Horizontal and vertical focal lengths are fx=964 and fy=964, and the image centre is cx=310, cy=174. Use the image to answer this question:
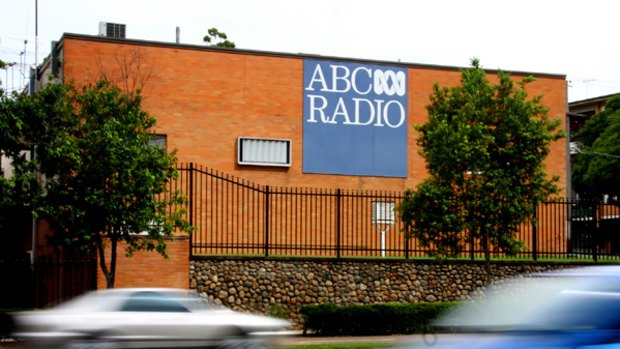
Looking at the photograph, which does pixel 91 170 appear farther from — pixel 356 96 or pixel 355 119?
pixel 356 96

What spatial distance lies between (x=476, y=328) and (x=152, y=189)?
13770 millimetres

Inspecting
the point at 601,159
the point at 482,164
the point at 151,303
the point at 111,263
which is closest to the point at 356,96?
the point at 482,164

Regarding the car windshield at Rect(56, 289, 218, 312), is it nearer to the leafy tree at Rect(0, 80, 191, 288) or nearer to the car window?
the car window

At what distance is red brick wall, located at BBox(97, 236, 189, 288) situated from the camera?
23.7 meters

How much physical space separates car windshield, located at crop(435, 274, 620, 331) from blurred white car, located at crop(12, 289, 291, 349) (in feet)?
18.0

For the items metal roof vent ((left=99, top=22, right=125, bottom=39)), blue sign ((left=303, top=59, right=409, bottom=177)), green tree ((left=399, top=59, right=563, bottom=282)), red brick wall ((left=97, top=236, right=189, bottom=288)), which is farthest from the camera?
metal roof vent ((left=99, top=22, right=125, bottom=39))

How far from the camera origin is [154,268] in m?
23.9

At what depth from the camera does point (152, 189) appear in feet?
73.2

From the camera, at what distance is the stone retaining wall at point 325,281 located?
24.4 metres

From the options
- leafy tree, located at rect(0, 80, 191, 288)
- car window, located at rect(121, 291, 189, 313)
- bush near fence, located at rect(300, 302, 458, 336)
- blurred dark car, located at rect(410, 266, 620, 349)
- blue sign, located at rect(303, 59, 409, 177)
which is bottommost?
bush near fence, located at rect(300, 302, 458, 336)

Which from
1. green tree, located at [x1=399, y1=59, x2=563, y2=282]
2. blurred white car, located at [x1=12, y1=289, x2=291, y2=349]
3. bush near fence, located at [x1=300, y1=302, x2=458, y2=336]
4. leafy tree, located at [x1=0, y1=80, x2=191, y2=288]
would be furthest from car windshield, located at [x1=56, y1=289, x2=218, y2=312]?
green tree, located at [x1=399, y1=59, x2=563, y2=282]

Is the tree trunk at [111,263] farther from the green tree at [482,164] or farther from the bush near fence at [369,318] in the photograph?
the green tree at [482,164]

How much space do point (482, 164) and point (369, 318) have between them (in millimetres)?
4639

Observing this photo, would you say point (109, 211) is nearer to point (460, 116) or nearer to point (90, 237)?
point (90, 237)
